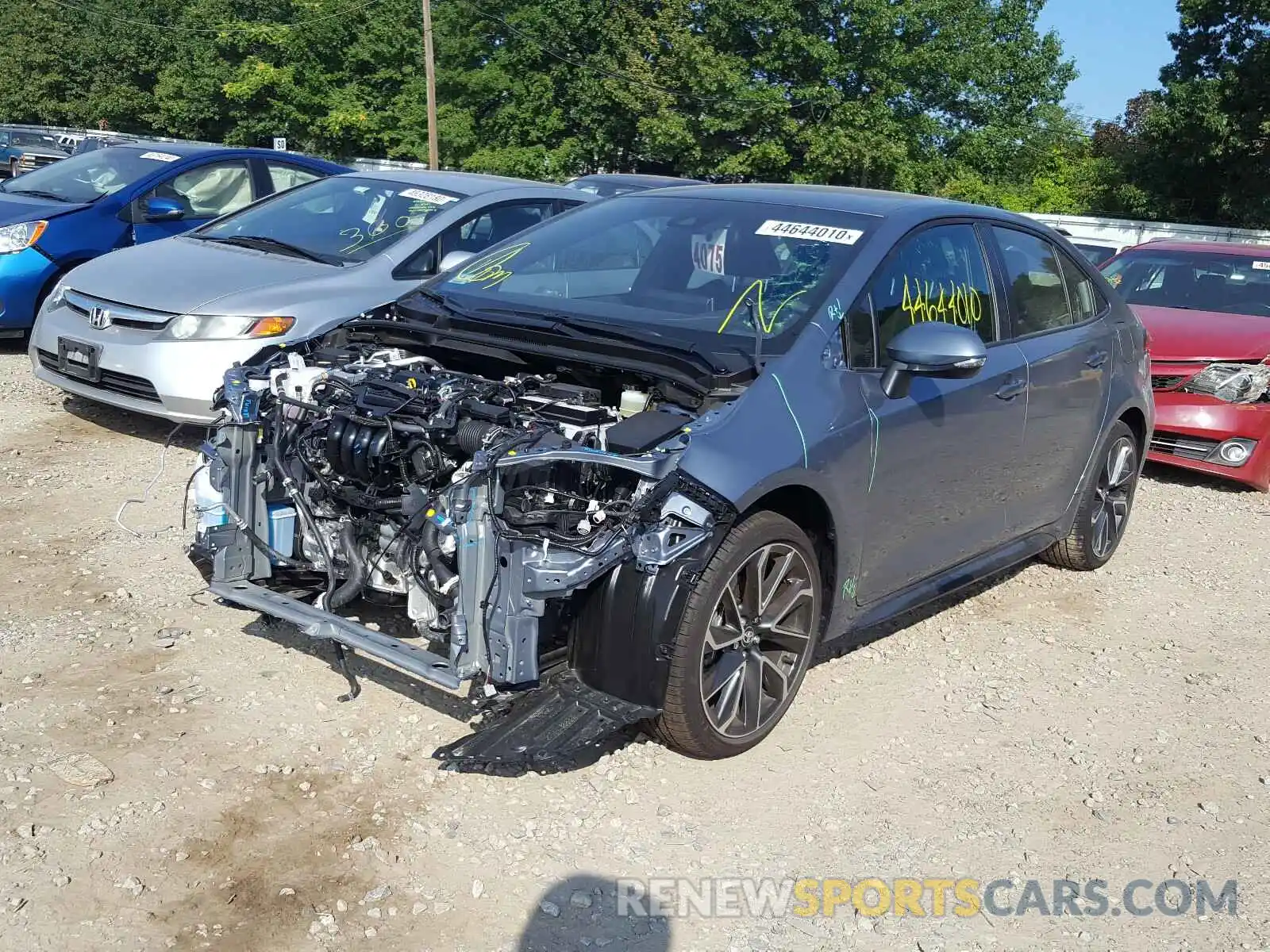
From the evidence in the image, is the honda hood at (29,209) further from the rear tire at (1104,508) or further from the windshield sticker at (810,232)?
the rear tire at (1104,508)

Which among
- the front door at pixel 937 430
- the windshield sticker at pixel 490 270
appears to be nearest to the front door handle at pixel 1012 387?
the front door at pixel 937 430

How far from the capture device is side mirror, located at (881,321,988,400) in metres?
4.08

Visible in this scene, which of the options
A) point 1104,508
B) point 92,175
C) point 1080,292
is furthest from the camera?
point 92,175

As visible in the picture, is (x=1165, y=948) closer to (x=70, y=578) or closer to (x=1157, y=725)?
(x=1157, y=725)

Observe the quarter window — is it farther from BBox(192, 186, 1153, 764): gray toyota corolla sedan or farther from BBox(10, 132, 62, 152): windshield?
BBox(10, 132, 62, 152): windshield

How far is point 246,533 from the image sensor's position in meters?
4.25

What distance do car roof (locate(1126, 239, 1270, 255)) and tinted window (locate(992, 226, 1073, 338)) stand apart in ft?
16.8

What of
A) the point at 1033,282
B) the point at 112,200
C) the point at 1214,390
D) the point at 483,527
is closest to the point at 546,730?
the point at 483,527

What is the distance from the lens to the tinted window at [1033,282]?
5180 millimetres

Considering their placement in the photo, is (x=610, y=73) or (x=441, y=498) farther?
(x=610, y=73)

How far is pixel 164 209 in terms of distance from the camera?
8.95m

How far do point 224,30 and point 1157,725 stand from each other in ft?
196

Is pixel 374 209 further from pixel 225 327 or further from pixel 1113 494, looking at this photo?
pixel 1113 494

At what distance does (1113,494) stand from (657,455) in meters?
3.67
